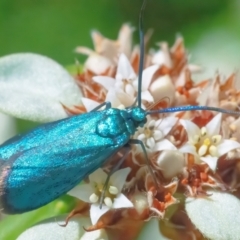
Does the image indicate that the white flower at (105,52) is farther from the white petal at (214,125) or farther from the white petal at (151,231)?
the white petal at (151,231)

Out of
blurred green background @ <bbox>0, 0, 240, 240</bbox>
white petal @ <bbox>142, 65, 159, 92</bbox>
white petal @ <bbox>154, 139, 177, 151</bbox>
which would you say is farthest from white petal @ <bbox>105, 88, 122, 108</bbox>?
blurred green background @ <bbox>0, 0, 240, 240</bbox>

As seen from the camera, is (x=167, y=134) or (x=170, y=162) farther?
(x=167, y=134)

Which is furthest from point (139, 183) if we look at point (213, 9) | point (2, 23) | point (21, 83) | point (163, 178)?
point (213, 9)


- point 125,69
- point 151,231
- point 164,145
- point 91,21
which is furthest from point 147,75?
point 91,21

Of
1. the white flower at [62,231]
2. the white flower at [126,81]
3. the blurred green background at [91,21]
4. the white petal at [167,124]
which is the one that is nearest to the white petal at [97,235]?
the white flower at [62,231]

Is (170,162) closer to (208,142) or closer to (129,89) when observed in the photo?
(208,142)

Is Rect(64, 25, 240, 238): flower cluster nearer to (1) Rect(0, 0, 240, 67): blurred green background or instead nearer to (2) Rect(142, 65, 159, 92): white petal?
(2) Rect(142, 65, 159, 92): white petal

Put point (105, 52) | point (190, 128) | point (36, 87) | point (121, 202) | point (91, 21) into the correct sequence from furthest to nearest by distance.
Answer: point (91, 21), point (105, 52), point (36, 87), point (190, 128), point (121, 202)
